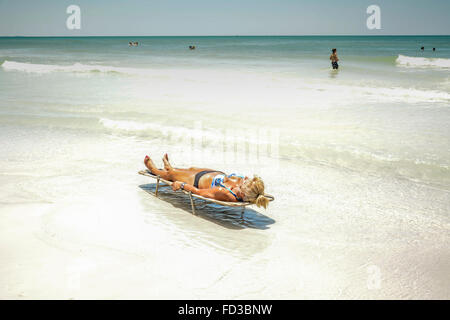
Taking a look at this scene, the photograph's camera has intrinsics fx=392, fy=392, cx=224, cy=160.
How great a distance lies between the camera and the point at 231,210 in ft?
18.9

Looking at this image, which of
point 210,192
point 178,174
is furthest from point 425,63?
point 210,192

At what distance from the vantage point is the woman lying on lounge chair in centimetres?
473

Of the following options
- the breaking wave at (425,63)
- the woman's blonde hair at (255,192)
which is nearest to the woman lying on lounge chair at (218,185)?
the woman's blonde hair at (255,192)

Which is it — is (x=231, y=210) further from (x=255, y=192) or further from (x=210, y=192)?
(x=255, y=192)

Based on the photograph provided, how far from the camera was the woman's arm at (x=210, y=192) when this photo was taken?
194 inches

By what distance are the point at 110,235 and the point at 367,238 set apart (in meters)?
3.19

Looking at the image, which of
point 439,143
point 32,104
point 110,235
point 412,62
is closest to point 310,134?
point 439,143

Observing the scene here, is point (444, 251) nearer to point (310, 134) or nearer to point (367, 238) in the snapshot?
point (367, 238)

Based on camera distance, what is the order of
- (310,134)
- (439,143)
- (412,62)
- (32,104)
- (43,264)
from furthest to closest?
(412,62)
(32,104)
(310,134)
(439,143)
(43,264)

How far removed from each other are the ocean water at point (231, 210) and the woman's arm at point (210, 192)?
1.37 ft

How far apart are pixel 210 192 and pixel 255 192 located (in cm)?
66

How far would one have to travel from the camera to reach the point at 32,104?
45.9 feet

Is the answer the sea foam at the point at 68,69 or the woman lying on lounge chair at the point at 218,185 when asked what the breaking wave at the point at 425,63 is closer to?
the sea foam at the point at 68,69

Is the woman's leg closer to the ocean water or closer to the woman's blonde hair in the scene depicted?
the ocean water
